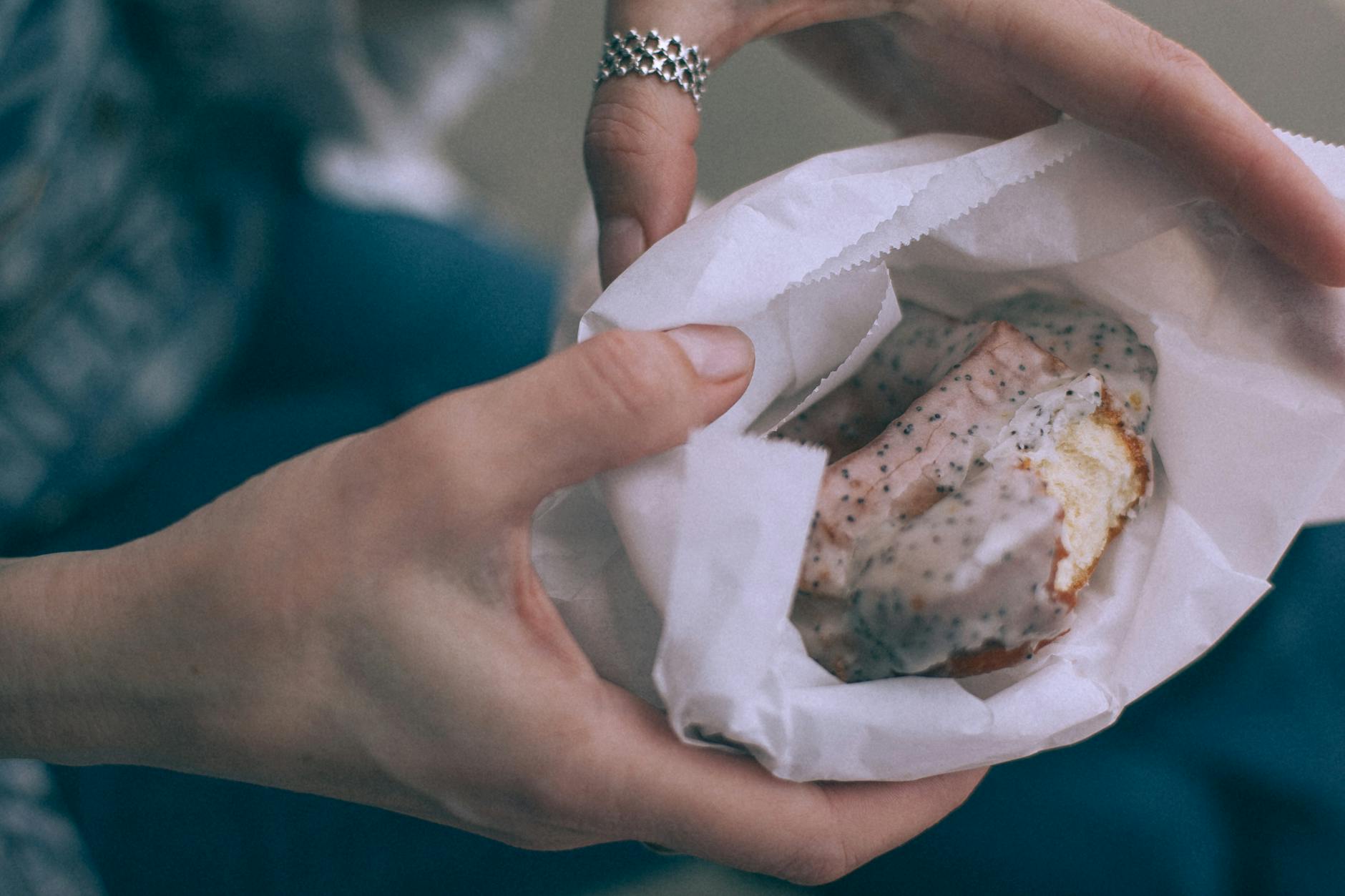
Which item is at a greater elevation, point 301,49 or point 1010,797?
point 301,49

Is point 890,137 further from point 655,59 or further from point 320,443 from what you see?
point 320,443

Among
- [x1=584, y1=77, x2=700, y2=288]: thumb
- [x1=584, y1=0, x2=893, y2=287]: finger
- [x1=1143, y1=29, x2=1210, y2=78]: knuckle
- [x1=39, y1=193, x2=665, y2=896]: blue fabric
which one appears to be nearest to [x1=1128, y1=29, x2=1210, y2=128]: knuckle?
[x1=1143, y1=29, x2=1210, y2=78]: knuckle

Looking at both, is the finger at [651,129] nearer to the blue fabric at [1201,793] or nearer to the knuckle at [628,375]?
the knuckle at [628,375]

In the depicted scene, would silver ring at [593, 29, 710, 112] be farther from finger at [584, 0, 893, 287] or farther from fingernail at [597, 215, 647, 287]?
fingernail at [597, 215, 647, 287]

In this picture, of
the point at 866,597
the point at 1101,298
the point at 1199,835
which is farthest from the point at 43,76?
Answer: the point at 1199,835

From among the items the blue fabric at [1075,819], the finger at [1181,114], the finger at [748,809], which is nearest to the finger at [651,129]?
the finger at [1181,114]

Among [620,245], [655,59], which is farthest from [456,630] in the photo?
[655,59]

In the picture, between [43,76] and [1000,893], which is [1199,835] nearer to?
[1000,893]
